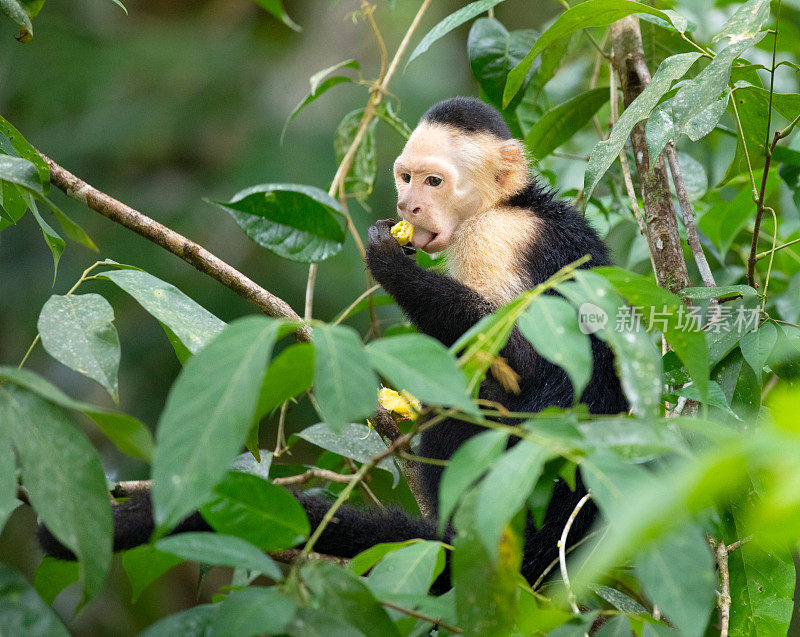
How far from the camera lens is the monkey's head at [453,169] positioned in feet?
5.91

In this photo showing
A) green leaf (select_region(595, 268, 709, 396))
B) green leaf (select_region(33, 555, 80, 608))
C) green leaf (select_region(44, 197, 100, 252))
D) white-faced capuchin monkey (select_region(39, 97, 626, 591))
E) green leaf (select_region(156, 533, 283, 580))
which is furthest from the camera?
white-faced capuchin monkey (select_region(39, 97, 626, 591))

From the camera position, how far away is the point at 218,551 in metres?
0.68

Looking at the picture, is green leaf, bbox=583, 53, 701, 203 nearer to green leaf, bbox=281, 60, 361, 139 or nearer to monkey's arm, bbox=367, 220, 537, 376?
monkey's arm, bbox=367, 220, 537, 376

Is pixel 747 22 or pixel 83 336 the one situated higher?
pixel 747 22

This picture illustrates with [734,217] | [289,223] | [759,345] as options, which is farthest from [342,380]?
[734,217]

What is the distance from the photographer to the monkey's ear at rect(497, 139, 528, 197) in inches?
71.2

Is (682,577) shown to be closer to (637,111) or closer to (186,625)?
(186,625)

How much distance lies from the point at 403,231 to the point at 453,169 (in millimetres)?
184

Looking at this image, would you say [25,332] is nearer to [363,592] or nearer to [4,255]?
[4,255]

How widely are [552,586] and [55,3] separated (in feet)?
11.9

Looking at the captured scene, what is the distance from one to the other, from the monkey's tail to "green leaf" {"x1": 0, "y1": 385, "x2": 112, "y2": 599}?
36cm

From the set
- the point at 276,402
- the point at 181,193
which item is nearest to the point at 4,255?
the point at 181,193

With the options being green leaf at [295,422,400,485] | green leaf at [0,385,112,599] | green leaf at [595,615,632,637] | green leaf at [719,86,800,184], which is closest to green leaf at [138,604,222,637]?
green leaf at [0,385,112,599]

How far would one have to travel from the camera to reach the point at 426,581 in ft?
2.51
